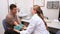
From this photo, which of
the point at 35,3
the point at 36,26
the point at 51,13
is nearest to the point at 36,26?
the point at 36,26

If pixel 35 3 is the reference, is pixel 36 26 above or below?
below

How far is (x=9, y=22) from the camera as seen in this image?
2.69 metres

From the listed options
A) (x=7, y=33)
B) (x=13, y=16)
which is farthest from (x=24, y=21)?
(x=7, y=33)

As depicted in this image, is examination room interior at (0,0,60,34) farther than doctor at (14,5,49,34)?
Yes

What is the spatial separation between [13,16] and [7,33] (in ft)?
1.82

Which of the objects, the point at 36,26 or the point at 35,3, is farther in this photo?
the point at 35,3

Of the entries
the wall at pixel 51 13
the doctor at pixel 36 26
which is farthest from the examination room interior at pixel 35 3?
the doctor at pixel 36 26

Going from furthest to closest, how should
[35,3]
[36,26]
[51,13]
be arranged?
[35,3] < [51,13] < [36,26]

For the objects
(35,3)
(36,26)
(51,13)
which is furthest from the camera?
(35,3)

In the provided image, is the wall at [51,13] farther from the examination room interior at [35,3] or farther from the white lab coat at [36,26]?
the white lab coat at [36,26]

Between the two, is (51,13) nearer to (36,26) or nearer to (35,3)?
(35,3)

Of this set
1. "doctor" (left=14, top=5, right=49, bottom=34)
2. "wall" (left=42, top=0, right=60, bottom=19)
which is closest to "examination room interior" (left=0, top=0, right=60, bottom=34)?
"wall" (left=42, top=0, right=60, bottom=19)

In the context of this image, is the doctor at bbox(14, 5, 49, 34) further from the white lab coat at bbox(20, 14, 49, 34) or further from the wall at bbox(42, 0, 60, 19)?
the wall at bbox(42, 0, 60, 19)

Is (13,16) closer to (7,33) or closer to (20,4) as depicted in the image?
→ (7,33)
